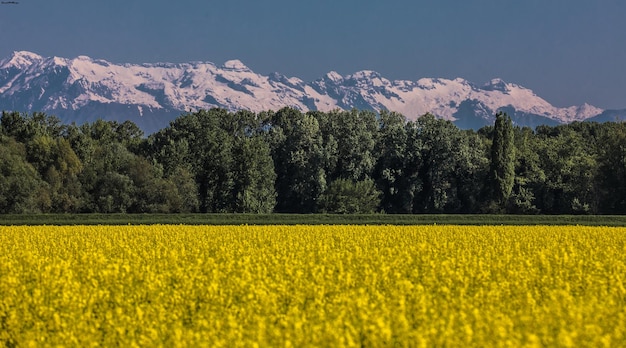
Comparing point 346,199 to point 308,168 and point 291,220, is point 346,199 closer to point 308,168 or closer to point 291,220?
point 308,168

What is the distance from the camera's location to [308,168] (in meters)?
83.0

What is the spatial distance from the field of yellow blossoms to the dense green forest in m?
46.9

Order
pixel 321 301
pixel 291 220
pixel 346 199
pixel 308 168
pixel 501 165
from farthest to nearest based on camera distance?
pixel 308 168 → pixel 501 165 → pixel 346 199 → pixel 291 220 → pixel 321 301

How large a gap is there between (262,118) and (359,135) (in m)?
15.2

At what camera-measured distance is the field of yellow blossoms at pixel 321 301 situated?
32.0 ft

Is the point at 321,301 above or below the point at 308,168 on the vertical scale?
below

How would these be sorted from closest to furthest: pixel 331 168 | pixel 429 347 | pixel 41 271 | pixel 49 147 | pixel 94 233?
pixel 429 347 → pixel 41 271 → pixel 94 233 → pixel 49 147 → pixel 331 168

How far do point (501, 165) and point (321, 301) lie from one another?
6453 centimetres

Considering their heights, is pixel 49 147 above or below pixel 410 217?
above

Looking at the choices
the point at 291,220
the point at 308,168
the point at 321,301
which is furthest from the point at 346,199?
the point at 321,301

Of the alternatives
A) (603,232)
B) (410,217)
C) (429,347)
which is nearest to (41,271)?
(429,347)

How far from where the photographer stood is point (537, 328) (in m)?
10.5

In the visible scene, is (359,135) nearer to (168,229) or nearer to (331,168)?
(331,168)

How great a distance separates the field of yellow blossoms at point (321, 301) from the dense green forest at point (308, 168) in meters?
46.9
